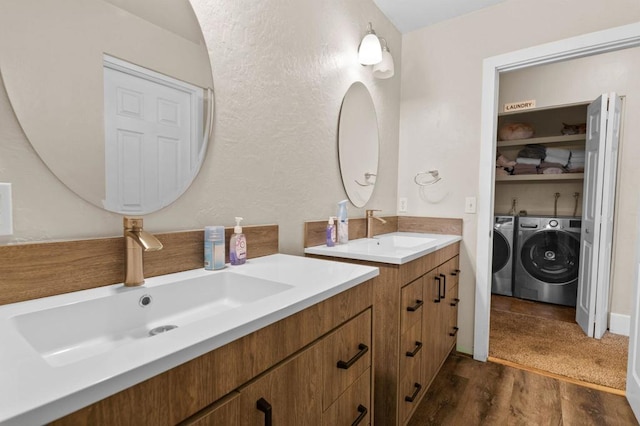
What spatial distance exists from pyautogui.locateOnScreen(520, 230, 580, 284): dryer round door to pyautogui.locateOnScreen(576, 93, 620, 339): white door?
45 centimetres

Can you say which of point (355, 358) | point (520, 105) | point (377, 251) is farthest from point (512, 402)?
point (520, 105)

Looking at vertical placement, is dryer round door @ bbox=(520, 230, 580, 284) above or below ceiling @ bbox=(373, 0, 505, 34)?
below

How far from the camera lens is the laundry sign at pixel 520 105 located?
3.28 m

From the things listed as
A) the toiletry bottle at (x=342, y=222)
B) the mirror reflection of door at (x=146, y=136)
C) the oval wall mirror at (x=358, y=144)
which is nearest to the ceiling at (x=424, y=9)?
the oval wall mirror at (x=358, y=144)

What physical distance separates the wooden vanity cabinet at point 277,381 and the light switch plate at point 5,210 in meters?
0.55

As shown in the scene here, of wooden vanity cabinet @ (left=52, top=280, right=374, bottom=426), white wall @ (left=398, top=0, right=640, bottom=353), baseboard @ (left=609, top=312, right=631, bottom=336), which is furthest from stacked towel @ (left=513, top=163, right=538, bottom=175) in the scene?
wooden vanity cabinet @ (left=52, top=280, right=374, bottom=426)

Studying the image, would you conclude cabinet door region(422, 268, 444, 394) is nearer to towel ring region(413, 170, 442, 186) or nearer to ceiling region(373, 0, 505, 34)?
towel ring region(413, 170, 442, 186)

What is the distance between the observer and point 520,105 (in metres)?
3.34

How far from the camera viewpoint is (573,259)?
3.11 m

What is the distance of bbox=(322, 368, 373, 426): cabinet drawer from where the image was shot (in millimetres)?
918

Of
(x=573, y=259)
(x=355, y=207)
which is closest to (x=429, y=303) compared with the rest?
(x=355, y=207)

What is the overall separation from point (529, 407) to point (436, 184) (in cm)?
145

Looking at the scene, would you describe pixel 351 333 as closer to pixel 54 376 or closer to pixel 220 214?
pixel 220 214

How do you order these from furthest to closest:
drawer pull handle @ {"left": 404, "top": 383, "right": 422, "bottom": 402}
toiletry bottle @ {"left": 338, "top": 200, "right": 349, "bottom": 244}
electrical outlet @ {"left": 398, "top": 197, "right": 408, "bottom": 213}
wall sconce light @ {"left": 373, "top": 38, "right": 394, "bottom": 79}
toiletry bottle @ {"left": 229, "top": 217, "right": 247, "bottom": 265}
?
electrical outlet @ {"left": 398, "top": 197, "right": 408, "bottom": 213} → wall sconce light @ {"left": 373, "top": 38, "right": 394, "bottom": 79} → toiletry bottle @ {"left": 338, "top": 200, "right": 349, "bottom": 244} → drawer pull handle @ {"left": 404, "top": 383, "right": 422, "bottom": 402} → toiletry bottle @ {"left": 229, "top": 217, "right": 247, "bottom": 265}
